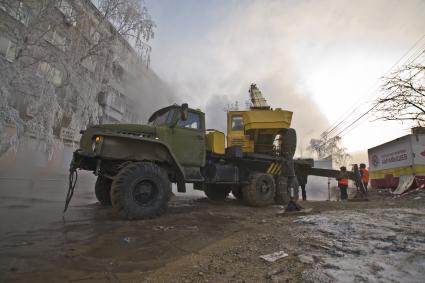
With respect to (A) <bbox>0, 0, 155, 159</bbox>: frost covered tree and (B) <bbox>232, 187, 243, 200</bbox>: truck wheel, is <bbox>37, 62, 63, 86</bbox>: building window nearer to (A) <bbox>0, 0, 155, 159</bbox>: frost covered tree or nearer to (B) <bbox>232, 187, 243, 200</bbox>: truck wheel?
(A) <bbox>0, 0, 155, 159</bbox>: frost covered tree

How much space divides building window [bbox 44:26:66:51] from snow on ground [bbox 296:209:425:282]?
396 inches

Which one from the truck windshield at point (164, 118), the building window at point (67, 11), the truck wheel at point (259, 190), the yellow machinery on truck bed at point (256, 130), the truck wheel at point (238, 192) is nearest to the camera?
the truck windshield at point (164, 118)

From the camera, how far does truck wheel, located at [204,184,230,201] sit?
10055mm

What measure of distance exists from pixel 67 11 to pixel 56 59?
7.15 ft

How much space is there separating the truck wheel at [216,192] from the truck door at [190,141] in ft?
9.67

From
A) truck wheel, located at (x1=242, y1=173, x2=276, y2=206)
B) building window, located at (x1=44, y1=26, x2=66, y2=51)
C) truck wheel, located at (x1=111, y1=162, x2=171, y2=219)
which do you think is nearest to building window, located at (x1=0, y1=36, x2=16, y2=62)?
building window, located at (x1=44, y1=26, x2=66, y2=51)

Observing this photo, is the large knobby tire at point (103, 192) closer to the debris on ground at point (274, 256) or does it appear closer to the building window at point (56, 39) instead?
the debris on ground at point (274, 256)

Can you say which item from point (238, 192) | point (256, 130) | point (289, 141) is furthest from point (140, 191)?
point (289, 141)

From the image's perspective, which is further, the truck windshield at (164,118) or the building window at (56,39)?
the building window at (56,39)

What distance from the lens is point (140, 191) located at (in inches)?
220

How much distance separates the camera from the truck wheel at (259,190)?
27.5 ft

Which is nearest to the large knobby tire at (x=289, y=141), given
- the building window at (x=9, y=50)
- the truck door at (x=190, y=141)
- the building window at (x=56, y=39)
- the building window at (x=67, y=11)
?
the truck door at (x=190, y=141)

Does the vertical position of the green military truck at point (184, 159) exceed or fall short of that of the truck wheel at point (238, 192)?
it exceeds it

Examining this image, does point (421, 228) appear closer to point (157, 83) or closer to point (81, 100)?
point (81, 100)
